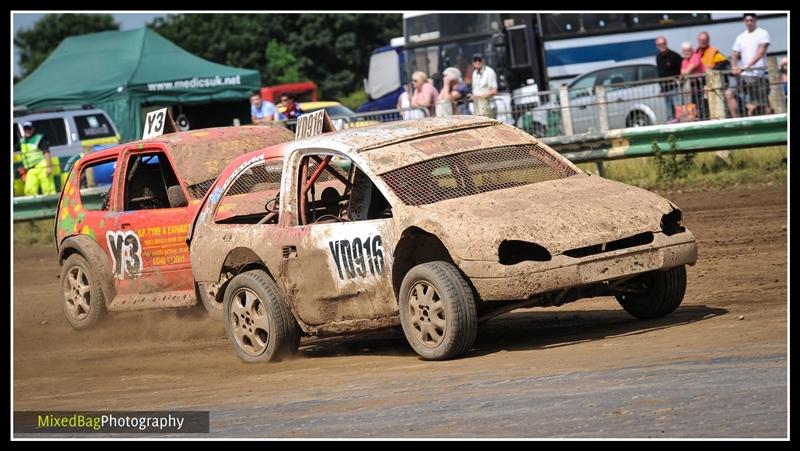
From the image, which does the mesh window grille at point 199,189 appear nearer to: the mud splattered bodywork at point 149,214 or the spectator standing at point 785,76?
the mud splattered bodywork at point 149,214

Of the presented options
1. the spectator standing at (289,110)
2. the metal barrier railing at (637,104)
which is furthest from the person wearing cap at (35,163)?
the metal barrier railing at (637,104)

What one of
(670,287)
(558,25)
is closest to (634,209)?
(670,287)

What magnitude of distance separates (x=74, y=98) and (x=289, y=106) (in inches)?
275

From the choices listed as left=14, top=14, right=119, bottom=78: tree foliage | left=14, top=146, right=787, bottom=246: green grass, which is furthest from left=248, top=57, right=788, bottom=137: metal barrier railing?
left=14, top=14, right=119, bottom=78: tree foliage

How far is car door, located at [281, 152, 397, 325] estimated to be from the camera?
8.42m

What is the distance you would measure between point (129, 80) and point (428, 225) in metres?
20.5

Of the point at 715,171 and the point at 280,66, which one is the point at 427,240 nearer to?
the point at 715,171

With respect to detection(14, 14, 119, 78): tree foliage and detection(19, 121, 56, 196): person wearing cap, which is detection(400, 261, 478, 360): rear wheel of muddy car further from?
detection(14, 14, 119, 78): tree foliage

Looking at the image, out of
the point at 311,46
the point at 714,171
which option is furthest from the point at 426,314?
Answer: the point at 311,46

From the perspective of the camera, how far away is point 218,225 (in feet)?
31.5

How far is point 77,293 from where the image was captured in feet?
40.0

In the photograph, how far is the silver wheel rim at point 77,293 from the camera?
475 inches

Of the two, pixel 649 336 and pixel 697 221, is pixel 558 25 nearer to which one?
pixel 697 221

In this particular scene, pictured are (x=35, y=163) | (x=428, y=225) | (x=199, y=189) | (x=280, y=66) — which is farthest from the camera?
(x=280, y=66)
